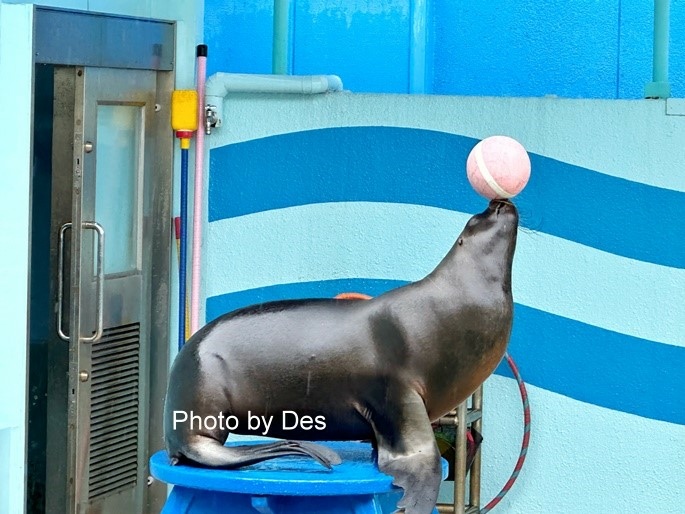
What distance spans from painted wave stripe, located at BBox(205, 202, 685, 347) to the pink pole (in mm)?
65

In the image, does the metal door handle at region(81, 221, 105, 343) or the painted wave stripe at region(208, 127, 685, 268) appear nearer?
the metal door handle at region(81, 221, 105, 343)

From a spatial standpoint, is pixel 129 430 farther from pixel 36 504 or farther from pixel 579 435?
pixel 579 435

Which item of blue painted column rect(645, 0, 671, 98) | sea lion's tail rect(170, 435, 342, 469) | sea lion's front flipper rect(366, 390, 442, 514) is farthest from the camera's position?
blue painted column rect(645, 0, 671, 98)

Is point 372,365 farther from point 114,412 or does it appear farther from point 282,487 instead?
point 114,412

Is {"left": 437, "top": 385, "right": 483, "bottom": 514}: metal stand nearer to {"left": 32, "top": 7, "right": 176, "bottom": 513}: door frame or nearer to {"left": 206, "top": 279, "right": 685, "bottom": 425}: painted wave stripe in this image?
{"left": 206, "top": 279, "right": 685, "bottom": 425}: painted wave stripe

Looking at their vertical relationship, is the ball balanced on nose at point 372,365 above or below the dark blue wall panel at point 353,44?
below

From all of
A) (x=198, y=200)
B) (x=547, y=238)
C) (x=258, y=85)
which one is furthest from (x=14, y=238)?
(x=547, y=238)

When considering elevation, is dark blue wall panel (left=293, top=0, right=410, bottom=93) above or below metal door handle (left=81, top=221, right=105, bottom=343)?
above

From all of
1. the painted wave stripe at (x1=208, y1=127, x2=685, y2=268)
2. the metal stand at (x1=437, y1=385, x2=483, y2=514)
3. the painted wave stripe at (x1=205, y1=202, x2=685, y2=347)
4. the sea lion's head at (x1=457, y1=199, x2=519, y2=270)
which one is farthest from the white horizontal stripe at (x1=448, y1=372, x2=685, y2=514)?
the sea lion's head at (x1=457, y1=199, x2=519, y2=270)

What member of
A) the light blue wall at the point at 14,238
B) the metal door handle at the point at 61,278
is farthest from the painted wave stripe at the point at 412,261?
the light blue wall at the point at 14,238

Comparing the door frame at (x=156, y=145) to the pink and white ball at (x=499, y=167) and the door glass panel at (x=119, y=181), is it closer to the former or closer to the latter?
the door glass panel at (x=119, y=181)

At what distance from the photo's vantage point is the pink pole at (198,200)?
5.45 m

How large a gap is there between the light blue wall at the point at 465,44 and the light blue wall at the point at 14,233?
1927 mm

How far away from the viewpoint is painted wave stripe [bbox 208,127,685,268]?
527cm
